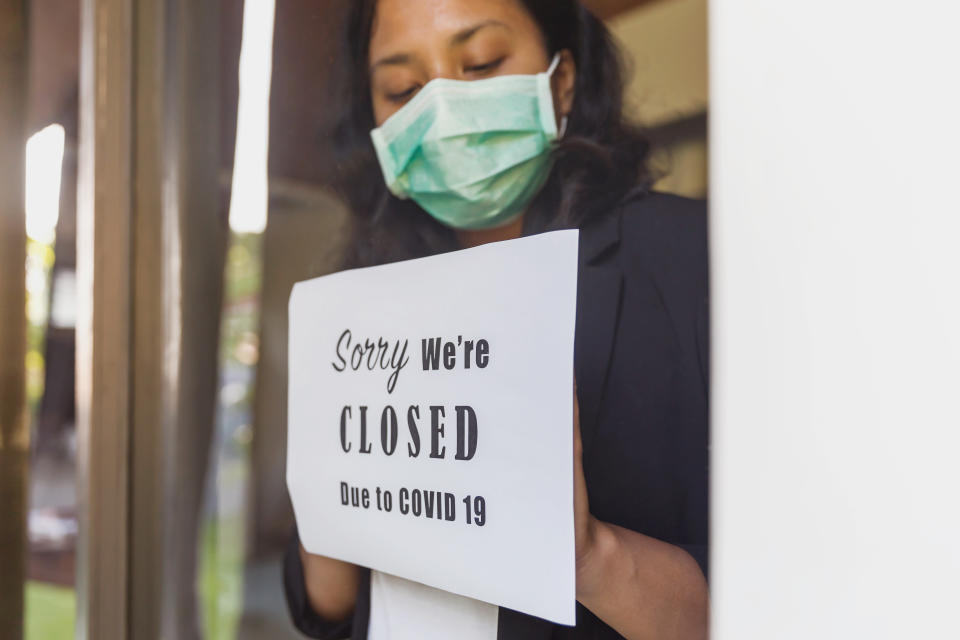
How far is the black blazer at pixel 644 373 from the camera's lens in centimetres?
75

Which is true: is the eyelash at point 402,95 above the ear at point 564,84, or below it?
above

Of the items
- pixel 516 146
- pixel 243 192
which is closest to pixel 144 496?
pixel 243 192

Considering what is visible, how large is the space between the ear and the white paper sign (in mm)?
163

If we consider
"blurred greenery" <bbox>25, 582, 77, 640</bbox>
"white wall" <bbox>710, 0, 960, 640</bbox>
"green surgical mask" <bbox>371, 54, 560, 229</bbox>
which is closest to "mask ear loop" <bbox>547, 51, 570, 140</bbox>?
"green surgical mask" <bbox>371, 54, 560, 229</bbox>

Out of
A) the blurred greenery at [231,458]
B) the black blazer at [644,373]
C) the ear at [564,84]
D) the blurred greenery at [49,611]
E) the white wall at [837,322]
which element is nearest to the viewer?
the white wall at [837,322]

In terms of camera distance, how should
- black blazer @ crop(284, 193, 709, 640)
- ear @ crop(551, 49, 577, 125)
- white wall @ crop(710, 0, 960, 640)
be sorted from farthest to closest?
ear @ crop(551, 49, 577, 125)
black blazer @ crop(284, 193, 709, 640)
white wall @ crop(710, 0, 960, 640)

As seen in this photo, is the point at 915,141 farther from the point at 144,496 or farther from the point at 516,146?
the point at 144,496

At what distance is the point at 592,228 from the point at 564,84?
18cm

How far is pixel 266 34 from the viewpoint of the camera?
1267mm

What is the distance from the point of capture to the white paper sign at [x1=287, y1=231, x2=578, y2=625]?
811 mm

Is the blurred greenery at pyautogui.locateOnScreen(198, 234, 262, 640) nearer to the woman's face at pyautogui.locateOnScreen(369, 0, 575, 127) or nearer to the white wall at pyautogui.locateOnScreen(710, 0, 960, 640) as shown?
the woman's face at pyautogui.locateOnScreen(369, 0, 575, 127)

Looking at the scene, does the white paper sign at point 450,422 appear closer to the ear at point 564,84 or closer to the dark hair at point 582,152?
the dark hair at point 582,152

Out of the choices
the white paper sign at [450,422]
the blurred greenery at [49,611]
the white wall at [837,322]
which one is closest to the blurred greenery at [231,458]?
the white paper sign at [450,422]

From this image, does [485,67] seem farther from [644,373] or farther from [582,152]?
[644,373]
